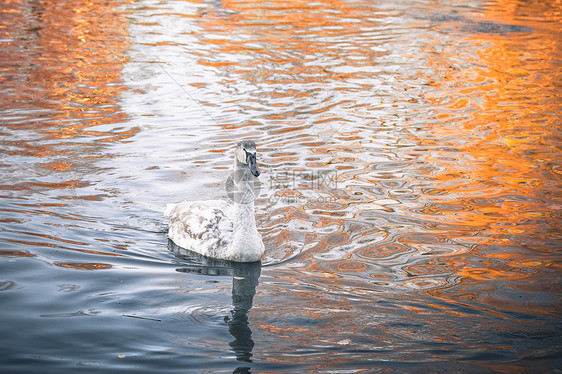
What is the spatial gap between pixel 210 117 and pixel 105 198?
4.62 metres

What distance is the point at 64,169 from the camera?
408 inches

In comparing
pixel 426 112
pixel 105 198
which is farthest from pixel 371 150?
pixel 105 198

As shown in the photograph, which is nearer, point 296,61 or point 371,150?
point 371,150

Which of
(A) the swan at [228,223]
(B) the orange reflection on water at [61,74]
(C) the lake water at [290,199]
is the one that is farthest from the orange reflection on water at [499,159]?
(B) the orange reflection on water at [61,74]

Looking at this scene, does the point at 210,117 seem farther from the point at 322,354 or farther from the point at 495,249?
the point at 322,354

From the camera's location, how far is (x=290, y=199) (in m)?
9.67

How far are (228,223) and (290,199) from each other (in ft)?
6.14

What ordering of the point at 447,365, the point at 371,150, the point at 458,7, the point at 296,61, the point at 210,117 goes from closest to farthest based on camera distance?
the point at 447,365, the point at 371,150, the point at 210,117, the point at 296,61, the point at 458,7

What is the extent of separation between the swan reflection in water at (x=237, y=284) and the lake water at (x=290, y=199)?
0.03 meters

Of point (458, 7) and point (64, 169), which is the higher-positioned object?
point (458, 7)

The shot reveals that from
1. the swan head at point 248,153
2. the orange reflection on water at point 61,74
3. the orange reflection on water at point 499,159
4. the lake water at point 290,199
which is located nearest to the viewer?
the lake water at point 290,199

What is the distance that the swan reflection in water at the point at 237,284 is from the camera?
19.1 ft

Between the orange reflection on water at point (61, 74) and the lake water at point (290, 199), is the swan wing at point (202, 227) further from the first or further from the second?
the orange reflection on water at point (61, 74)

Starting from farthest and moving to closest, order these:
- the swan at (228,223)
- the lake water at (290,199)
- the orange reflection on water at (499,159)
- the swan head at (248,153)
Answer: the orange reflection on water at (499,159) → the swan at (228,223) → the swan head at (248,153) → the lake water at (290,199)
